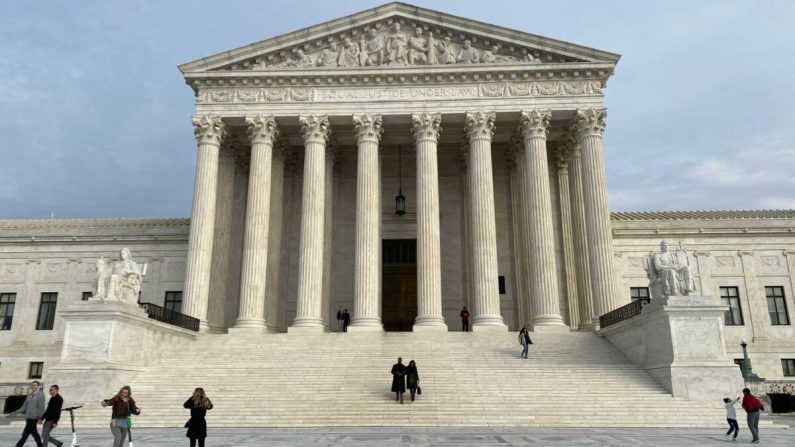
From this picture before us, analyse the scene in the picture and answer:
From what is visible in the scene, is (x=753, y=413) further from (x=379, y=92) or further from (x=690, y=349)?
(x=379, y=92)

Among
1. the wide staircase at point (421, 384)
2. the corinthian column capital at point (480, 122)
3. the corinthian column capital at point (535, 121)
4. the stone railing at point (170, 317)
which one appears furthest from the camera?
the corinthian column capital at point (480, 122)

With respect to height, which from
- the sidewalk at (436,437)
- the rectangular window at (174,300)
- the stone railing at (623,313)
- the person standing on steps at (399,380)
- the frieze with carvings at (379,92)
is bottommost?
the sidewalk at (436,437)

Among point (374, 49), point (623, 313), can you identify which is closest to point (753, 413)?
point (623, 313)

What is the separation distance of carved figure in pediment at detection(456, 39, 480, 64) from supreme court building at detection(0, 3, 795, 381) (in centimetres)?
12

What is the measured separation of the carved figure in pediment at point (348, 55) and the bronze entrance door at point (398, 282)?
11205mm

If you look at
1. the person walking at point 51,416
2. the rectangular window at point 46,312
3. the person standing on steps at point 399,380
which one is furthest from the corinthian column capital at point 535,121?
the rectangular window at point 46,312

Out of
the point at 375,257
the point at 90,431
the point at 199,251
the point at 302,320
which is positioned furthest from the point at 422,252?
the point at 90,431

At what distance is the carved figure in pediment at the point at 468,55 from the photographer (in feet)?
105

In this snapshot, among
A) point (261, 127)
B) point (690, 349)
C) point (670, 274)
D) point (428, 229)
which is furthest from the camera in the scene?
point (261, 127)

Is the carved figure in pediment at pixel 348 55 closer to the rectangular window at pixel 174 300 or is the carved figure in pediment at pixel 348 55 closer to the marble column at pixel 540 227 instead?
the marble column at pixel 540 227

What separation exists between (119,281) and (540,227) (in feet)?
65.1

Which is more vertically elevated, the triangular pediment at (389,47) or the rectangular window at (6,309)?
the triangular pediment at (389,47)

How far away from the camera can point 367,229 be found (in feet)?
99.2

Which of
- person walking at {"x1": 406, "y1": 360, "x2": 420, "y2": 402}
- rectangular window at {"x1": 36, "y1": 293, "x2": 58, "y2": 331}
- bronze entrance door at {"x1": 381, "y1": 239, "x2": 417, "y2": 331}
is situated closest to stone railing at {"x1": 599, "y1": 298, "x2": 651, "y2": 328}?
person walking at {"x1": 406, "y1": 360, "x2": 420, "y2": 402}
